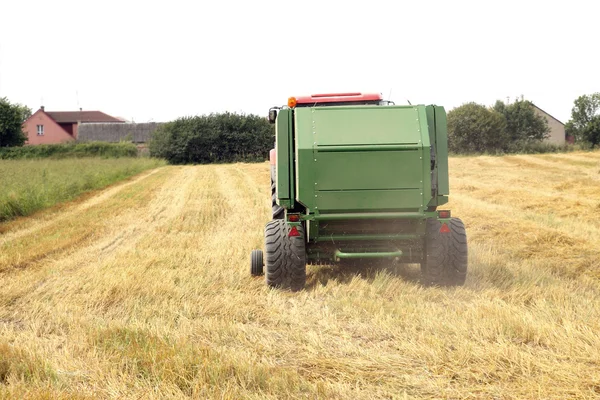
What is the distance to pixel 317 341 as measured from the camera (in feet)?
14.6

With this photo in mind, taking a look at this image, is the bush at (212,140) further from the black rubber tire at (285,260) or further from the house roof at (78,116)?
the black rubber tire at (285,260)

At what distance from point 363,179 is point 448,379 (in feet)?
8.64

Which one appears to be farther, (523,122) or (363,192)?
(523,122)

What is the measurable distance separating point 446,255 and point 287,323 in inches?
82.9

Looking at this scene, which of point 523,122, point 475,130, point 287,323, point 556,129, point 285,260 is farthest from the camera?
point 556,129

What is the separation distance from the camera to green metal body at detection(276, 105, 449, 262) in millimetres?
5965

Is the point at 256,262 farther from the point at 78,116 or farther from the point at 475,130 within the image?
the point at 78,116

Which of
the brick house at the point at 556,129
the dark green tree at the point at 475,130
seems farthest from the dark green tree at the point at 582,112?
the dark green tree at the point at 475,130

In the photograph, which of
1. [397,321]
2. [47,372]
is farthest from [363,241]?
[47,372]

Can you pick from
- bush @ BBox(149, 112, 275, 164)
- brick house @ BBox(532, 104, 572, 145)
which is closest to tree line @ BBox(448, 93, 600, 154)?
brick house @ BBox(532, 104, 572, 145)

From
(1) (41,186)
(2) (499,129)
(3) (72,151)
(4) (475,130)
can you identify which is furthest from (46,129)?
(1) (41,186)

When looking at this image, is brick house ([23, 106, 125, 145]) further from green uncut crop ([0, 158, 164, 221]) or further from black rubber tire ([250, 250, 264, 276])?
black rubber tire ([250, 250, 264, 276])

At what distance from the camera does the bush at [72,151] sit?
44312 mm

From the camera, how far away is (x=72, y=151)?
149ft
